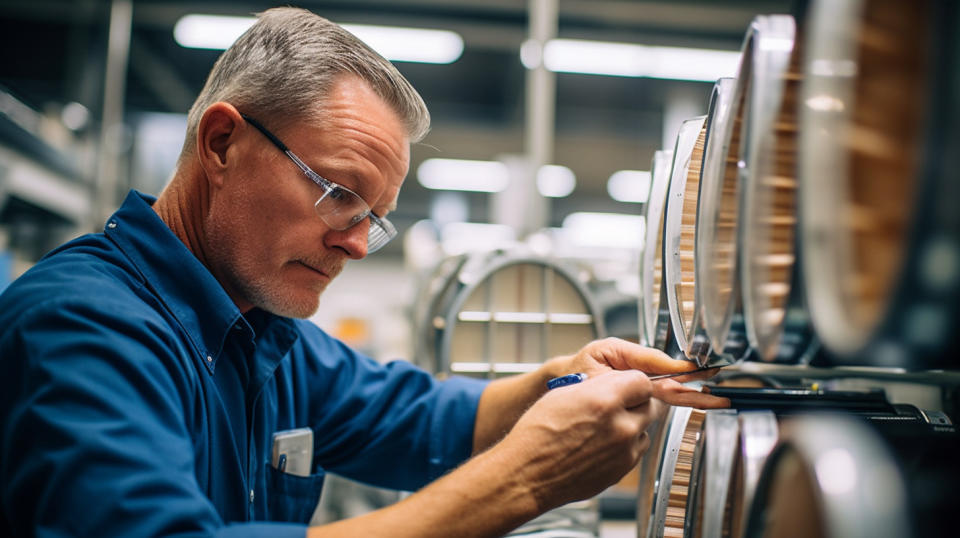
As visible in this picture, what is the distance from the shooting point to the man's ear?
1119mm

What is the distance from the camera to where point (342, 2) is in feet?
18.6

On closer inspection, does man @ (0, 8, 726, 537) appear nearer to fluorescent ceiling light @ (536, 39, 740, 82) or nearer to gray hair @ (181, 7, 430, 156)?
gray hair @ (181, 7, 430, 156)

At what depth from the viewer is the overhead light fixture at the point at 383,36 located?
5203 mm

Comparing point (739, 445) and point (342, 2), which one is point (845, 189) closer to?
point (739, 445)

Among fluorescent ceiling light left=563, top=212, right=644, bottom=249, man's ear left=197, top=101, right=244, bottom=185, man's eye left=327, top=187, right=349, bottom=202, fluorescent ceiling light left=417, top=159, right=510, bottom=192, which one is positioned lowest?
man's eye left=327, top=187, right=349, bottom=202

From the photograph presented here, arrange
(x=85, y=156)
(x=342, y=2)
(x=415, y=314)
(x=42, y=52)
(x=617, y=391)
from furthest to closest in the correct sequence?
(x=42, y=52), (x=342, y=2), (x=85, y=156), (x=415, y=314), (x=617, y=391)

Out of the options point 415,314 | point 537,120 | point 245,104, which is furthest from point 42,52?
point 245,104

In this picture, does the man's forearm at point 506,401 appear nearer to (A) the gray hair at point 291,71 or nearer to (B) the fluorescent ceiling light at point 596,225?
(A) the gray hair at point 291,71

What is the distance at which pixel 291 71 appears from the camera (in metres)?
1.12

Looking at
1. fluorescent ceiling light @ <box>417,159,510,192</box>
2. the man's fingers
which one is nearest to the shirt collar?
the man's fingers

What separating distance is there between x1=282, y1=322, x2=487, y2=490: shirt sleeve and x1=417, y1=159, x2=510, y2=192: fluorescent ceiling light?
7.35 metres

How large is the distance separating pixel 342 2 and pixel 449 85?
237 cm

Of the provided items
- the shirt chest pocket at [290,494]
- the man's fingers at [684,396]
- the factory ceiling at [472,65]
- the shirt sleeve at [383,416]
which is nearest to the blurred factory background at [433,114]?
the factory ceiling at [472,65]

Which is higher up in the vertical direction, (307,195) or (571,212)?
(571,212)
